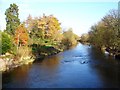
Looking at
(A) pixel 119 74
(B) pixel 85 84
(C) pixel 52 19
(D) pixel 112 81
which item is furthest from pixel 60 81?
(C) pixel 52 19

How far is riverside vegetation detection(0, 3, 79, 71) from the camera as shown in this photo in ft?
119

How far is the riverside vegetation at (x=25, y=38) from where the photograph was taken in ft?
119

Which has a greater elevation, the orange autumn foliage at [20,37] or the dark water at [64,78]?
the orange autumn foliage at [20,37]

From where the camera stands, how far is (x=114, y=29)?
46.2 meters

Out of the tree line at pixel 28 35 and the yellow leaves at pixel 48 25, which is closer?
the tree line at pixel 28 35

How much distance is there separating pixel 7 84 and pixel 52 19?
47837 mm

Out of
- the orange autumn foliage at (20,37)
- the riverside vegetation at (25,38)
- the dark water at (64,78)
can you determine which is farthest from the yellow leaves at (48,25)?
the dark water at (64,78)

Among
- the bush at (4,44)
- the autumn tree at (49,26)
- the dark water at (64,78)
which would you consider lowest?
the dark water at (64,78)

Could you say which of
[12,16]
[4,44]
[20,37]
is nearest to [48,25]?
[12,16]

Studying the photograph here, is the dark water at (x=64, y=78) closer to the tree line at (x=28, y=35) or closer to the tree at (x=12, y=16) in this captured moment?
the tree line at (x=28, y=35)

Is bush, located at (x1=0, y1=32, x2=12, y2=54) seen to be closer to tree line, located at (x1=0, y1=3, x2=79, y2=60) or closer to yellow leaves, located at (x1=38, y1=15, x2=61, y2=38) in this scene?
tree line, located at (x1=0, y1=3, x2=79, y2=60)

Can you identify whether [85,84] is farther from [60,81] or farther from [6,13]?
[6,13]

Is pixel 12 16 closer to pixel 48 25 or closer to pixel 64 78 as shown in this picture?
pixel 48 25

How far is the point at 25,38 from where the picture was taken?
46.4m
